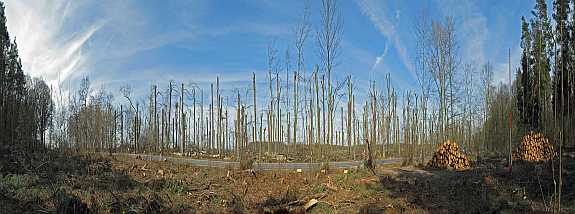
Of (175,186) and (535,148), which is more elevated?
(535,148)

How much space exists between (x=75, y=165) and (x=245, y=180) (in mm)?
6481

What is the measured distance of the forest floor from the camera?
10.2 metres

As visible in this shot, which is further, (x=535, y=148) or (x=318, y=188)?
(x=535, y=148)

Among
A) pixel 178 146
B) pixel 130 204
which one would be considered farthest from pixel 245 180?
pixel 178 146

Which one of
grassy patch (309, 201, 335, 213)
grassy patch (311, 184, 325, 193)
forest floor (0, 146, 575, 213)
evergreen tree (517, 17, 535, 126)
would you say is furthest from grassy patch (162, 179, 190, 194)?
evergreen tree (517, 17, 535, 126)

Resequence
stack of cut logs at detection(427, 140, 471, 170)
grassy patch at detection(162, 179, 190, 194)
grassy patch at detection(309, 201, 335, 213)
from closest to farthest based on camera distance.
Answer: grassy patch at detection(309, 201, 335, 213)
grassy patch at detection(162, 179, 190, 194)
stack of cut logs at detection(427, 140, 471, 170)

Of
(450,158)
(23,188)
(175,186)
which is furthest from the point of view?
(450,158)

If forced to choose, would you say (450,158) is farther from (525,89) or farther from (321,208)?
(525,89)

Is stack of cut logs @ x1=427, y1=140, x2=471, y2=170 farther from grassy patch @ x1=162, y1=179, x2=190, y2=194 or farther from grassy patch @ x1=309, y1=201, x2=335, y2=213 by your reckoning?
grassy patch @ x1=162, y1=179, x2=190, y2=194

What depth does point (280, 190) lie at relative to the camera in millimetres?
13812

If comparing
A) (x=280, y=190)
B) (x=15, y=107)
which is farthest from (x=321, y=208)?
(x=15, y=107)

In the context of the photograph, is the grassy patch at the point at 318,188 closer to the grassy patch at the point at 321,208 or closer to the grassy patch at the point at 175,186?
the grassy patch at the point at 321,208

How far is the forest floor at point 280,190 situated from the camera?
33.4 feet

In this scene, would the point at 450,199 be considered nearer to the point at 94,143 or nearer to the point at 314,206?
the point at 314,206
